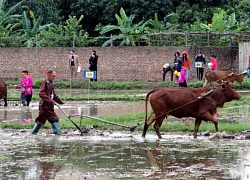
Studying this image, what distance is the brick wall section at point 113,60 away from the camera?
40406 millimetres

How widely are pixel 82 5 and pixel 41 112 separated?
98.9ft

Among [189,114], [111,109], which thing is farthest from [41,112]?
[111,109]

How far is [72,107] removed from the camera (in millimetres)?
25734

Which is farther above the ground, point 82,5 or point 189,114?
point 82,5

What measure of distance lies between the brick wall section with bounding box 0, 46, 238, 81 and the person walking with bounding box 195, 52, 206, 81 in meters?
1.43

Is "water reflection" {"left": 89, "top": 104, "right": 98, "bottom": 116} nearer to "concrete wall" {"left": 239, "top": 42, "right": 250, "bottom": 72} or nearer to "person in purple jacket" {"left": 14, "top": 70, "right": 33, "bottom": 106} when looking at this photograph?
"person in purple jacket" {"left": 14, "top": 70, "right": 33, "bottom": 106}

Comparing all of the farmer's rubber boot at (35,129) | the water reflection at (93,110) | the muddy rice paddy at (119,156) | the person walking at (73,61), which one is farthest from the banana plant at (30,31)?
the farmer's rubber boot at (35,129)

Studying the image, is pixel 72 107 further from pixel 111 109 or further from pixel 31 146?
pixel 31 146

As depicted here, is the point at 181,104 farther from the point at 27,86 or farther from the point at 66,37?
the point at 66,37

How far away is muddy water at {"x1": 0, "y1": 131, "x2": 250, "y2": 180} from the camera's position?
12641mm

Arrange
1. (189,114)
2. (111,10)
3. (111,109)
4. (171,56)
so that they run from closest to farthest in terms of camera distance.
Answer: (189,114) → (111,109) → (171,56) → (111,10)

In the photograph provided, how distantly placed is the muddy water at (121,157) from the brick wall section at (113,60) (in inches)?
880

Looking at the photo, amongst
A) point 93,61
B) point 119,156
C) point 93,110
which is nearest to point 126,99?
point 93,110

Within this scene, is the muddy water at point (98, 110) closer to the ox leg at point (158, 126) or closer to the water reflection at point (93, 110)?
the water reflection at point (93, 110)
